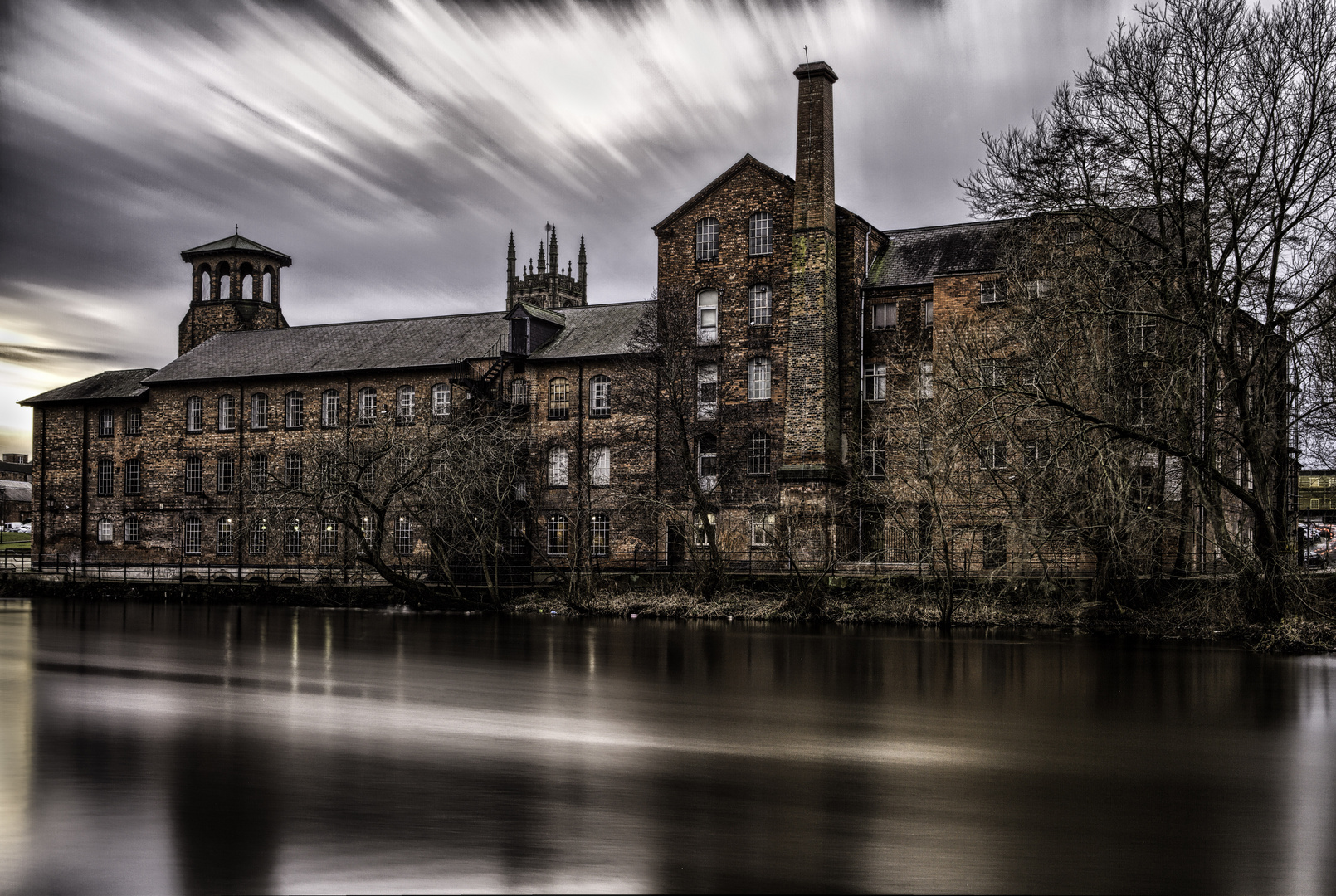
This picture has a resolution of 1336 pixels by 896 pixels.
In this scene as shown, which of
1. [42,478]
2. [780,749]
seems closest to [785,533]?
Result: [780,749]

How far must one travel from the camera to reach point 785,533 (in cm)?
3161

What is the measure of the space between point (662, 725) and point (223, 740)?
5.16 m

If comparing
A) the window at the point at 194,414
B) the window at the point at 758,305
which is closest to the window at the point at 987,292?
the window at the point at 758,305

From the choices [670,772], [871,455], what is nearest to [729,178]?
[871,455]

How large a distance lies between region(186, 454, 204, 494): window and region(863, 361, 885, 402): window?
2742cm

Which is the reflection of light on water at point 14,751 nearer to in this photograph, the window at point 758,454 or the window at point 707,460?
the window at point 707,460

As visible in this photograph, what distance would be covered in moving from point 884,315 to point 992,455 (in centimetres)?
1212

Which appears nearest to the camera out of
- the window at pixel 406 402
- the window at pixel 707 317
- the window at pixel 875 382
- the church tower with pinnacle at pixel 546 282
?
the window at pixel 875 382

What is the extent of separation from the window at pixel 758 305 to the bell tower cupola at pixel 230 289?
2413cm

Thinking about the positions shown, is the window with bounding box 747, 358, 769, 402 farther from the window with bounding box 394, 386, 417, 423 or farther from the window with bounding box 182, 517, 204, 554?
the window with bounding box 182, 517, 204, 554

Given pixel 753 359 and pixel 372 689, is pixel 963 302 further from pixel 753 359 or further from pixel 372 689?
pixel 372 689

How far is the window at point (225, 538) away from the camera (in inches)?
1730

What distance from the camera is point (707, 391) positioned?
37125 millimetres

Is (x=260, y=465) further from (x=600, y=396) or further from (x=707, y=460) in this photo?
(x=707, y=460)
